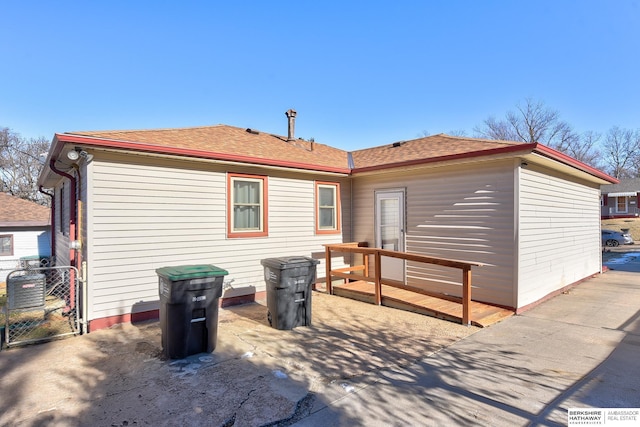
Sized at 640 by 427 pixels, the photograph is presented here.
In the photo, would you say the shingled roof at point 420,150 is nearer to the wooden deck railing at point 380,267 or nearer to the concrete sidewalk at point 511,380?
the wooden deck railing at point 380,267

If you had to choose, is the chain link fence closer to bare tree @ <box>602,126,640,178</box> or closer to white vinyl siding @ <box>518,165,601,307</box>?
white vinyl siding @ <box>518,165,601,307</box>

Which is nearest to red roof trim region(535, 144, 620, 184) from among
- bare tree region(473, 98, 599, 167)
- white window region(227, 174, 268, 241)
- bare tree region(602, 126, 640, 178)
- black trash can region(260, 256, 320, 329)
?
black trash can region(260, 256, 320, 329)

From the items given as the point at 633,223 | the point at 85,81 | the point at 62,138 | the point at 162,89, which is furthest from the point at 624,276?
the point at 633,223

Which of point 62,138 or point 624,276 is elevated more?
point 62,138

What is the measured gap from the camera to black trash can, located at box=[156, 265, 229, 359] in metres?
3.89

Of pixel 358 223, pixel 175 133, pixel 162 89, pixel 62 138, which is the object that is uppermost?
pixel 162 89

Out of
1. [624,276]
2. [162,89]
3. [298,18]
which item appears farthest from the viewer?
[162,89]

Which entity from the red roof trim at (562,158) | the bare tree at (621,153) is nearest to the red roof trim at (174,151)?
the red roof trim at (562,158)

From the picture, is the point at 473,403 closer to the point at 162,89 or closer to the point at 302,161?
the point at 302,161

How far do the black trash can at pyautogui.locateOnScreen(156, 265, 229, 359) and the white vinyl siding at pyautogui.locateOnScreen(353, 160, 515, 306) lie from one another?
4.74 m

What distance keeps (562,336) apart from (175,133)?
7.61 m

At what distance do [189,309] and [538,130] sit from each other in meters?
35.6

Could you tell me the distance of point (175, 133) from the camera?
6797 millimetres

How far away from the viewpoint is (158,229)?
18.7ft
